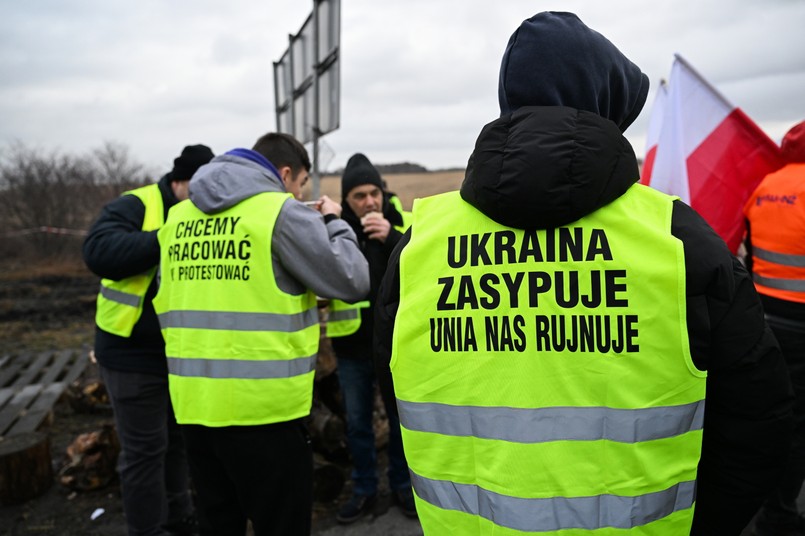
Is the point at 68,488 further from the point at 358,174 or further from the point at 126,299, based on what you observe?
Answer: the point at 358,174

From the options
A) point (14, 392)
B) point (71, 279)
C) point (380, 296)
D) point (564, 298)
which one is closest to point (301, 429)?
point (380, 296)

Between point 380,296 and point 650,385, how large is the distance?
0.71m

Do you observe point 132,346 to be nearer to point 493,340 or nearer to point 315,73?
point 493,340

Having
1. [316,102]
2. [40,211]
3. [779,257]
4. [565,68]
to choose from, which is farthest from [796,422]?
[40,211]

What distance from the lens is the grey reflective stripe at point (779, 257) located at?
2.93m

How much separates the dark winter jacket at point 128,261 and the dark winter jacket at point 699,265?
2.11 metres

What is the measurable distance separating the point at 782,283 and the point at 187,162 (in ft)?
11.0

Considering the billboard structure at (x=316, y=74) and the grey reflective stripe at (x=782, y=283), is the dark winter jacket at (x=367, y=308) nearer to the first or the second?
the grey reflective stripe at (x=782, y=283)

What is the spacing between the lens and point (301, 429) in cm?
239

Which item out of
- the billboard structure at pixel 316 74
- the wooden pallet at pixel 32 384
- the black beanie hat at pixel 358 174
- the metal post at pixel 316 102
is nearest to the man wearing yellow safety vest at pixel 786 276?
the black beanie hat at pixel 358 174

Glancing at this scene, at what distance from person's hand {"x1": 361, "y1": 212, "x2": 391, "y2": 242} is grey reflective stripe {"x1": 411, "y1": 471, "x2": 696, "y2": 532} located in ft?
7.34

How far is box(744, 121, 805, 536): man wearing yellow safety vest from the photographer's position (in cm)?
295

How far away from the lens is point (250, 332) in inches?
88.8

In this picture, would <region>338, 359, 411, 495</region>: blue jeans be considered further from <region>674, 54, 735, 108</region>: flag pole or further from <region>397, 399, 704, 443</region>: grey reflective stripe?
<region>674, 54, 735, 108</region>: flag pole
